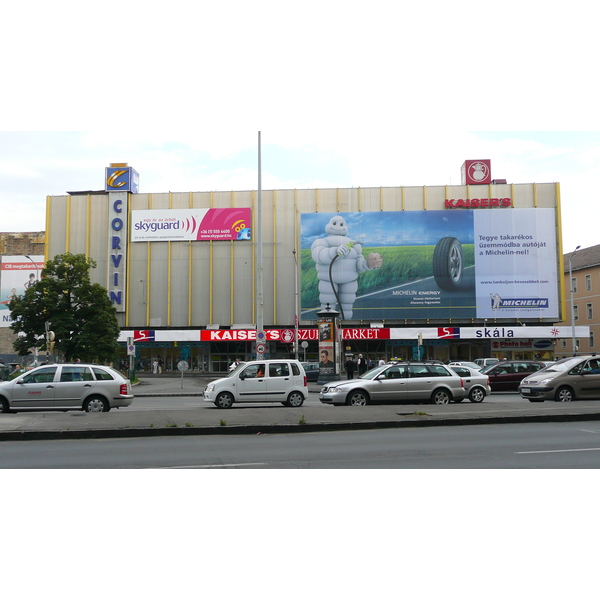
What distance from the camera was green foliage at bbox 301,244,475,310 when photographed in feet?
175

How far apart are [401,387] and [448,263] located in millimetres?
37316

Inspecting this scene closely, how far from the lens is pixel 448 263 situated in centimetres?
5331

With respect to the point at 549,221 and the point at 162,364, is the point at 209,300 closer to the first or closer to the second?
the point at 162,364

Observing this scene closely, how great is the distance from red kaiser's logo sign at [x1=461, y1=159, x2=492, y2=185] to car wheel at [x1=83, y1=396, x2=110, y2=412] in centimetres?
4543

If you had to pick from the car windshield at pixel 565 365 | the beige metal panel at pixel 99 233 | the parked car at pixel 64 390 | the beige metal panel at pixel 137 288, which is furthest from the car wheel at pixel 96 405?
the beige metal panel at pixel 99 233

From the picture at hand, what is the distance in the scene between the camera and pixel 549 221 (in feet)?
176

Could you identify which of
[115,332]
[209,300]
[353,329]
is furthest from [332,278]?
[115,332]

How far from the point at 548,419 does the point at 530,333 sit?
39810 mm

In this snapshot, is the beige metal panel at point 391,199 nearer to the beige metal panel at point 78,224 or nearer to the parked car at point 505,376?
the beige metal panel at point 78,224

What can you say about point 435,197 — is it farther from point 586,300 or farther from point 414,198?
point 586,300

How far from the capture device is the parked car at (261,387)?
61.1 feet

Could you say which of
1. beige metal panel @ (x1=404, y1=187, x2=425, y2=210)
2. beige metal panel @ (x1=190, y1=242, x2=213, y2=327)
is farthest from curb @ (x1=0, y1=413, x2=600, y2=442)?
beige metal panel @ (x1=190, y1=242, x2=213, y2=327)

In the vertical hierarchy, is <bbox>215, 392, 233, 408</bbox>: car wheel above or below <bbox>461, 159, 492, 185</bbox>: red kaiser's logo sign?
below

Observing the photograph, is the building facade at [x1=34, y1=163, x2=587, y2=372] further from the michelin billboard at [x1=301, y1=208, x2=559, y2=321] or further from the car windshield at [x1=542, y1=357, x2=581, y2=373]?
the car windshield at [x1=542, y1=357, x2=581, y2=373]
